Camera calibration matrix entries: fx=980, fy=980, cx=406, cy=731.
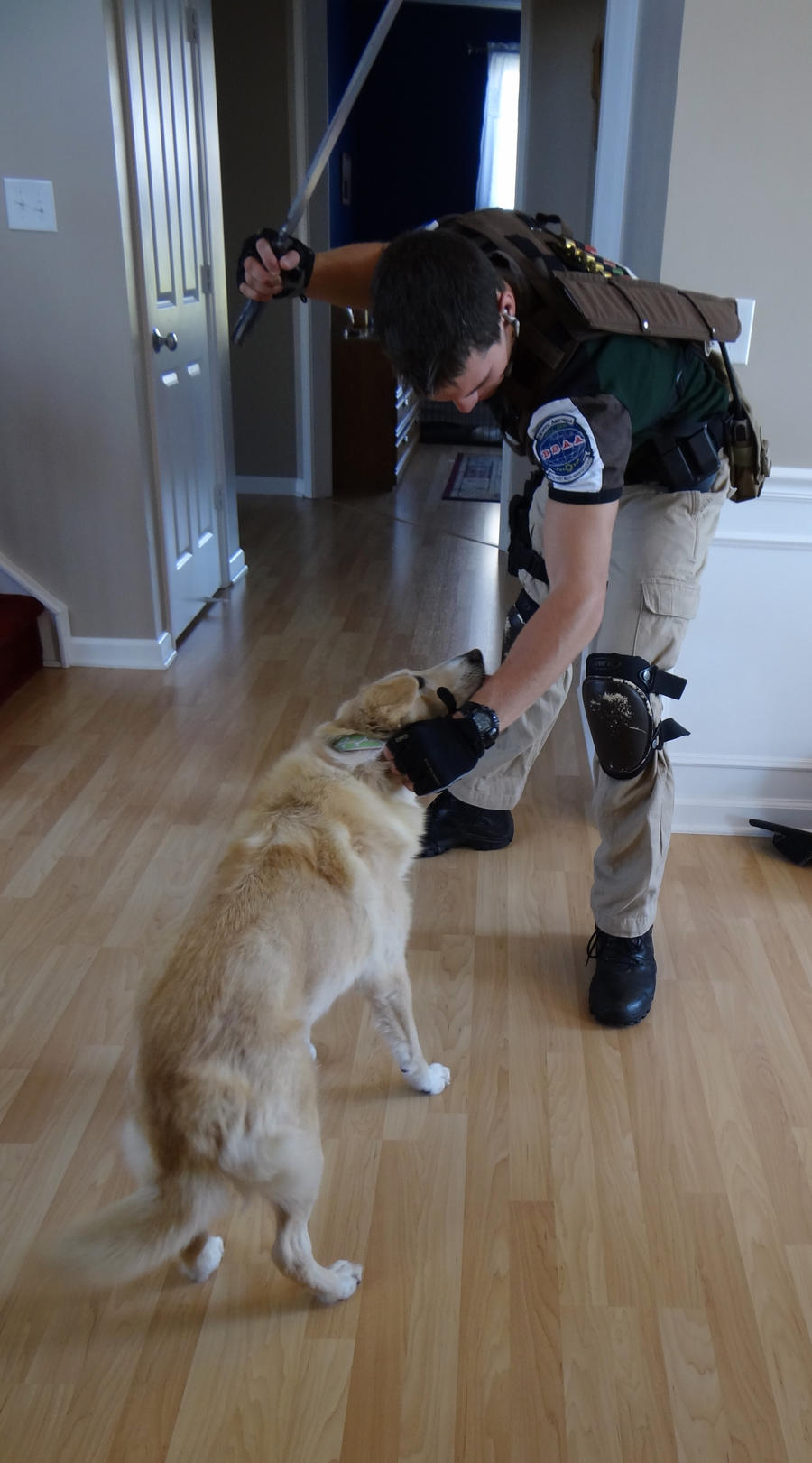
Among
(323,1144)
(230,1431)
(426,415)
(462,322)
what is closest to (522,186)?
(426,415)

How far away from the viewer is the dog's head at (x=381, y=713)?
149 cm

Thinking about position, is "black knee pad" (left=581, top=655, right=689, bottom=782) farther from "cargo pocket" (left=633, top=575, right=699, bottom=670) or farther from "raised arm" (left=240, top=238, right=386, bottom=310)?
"raised arm" (left=240, top=238, right=386, bottom=310)

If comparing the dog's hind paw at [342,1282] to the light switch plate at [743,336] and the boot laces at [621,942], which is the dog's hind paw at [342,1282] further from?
the light switch plate at [743,336]

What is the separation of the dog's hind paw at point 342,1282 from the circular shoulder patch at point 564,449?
117cm

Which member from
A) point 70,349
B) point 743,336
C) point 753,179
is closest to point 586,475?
point 743,336

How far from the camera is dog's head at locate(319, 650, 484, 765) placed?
1.49 metres

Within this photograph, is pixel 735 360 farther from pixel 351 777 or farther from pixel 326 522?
pixel 326 522

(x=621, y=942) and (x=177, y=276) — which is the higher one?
(x=177, y=276)

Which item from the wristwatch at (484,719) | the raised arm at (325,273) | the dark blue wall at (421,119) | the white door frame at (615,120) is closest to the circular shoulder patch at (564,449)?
the wristwatch at (484,719)

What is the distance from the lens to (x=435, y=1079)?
171 centimetres

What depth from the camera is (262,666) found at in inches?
137

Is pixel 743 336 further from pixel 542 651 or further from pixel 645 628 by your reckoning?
pixel 542 651

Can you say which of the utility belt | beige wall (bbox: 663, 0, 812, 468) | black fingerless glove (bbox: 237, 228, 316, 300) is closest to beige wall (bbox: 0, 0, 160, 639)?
black fingerless glove (bbox: 237, 228, 316, 300)

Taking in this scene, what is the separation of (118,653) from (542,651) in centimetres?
231
